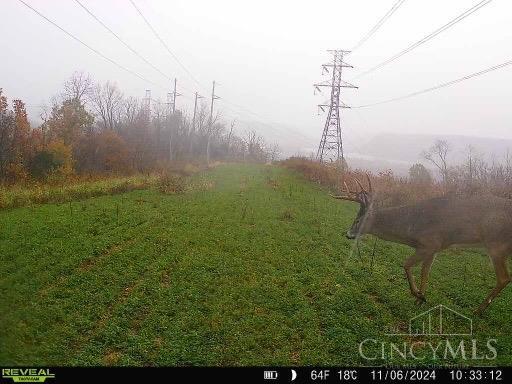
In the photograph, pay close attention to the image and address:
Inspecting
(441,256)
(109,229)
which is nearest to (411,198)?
(441,256)

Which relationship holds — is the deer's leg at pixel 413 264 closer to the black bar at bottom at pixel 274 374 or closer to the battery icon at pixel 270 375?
the black bar at bottom at pixel 274 374

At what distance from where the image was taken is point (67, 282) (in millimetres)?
9219

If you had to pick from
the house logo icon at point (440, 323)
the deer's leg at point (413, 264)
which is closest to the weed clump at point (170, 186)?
the deer's leg at point (413, 264)

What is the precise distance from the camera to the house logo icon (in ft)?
25.0

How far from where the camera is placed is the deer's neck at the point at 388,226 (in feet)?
29.7

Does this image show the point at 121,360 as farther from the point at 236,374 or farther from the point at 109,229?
the point at 109,229

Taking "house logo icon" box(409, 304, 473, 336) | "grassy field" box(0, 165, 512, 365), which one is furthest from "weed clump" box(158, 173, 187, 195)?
"house logo icon" box(409, 304, 473, 336)

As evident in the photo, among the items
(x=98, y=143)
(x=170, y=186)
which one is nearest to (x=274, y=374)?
(x=170, y=186)

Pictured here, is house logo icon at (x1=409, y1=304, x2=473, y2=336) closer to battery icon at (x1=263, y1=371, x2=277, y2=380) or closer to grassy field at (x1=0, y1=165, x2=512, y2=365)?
grassy field at (x1=0, y1=165, x2=512, y2=365)

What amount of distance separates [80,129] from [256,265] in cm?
6061

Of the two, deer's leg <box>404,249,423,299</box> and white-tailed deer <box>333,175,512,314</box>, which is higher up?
white-tailed deer <box>333,175,512,314</box>

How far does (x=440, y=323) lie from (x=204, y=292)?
4.67 metres

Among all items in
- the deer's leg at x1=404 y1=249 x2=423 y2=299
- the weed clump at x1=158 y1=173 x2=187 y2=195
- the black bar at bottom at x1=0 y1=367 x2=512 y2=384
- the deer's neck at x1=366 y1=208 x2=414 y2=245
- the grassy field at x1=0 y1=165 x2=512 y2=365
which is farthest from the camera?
the weed clump at x1=158 y1=173 x2=187 y2=195

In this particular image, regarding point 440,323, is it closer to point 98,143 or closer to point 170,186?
point 170,186
